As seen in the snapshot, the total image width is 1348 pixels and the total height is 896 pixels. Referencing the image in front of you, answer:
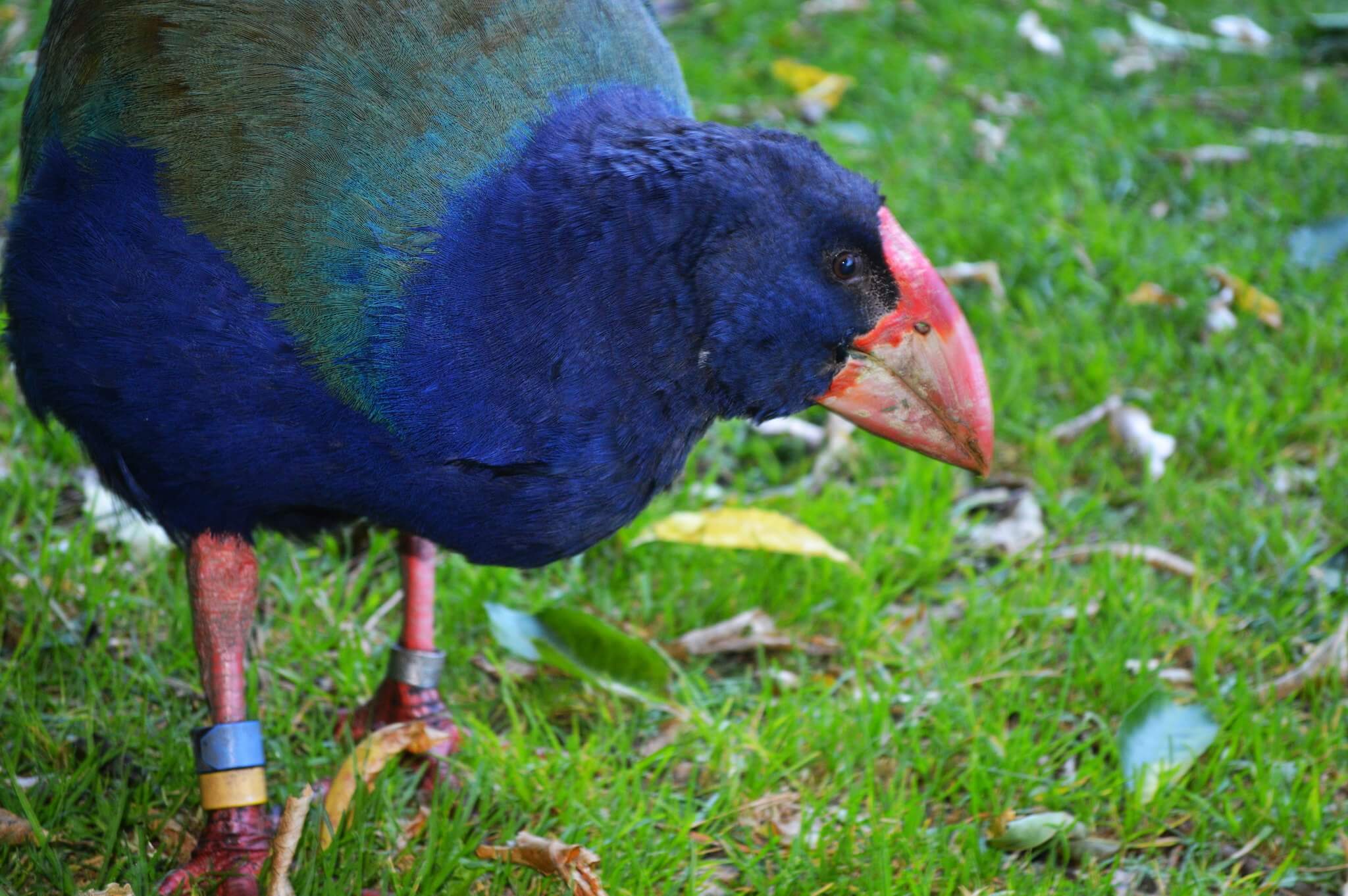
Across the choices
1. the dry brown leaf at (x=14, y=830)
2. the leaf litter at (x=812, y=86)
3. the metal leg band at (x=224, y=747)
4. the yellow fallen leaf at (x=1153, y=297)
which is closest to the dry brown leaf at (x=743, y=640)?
the metal leg band at (x=224, y=747)

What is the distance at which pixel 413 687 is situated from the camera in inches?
85.7

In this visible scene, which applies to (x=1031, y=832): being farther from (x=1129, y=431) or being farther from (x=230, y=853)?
(x=1129, y=431)

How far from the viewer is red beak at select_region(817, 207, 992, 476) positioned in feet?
5.78

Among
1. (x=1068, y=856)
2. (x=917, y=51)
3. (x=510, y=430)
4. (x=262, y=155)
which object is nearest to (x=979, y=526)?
(x=1068, y=856)

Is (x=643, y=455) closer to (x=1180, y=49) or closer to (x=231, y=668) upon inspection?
(x=231, y=668)

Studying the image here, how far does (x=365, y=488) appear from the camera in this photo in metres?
1.69

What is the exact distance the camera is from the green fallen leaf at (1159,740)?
211 centimetres

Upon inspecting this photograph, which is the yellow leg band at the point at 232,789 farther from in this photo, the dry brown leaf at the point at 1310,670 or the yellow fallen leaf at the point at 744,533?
the dry brown leaf at the point at 1310,670

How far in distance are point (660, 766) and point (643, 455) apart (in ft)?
2.29

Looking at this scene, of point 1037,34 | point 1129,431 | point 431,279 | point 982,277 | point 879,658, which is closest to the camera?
point 431,279

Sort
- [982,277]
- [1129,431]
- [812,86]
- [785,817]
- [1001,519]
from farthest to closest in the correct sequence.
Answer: [812,86] → [982,277] → [1129,431] → [1001,519] → [785,817]

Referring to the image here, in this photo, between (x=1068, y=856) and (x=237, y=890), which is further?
(x=1068, y=856)

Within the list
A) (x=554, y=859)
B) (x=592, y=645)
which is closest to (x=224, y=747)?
(x=554, y=859)

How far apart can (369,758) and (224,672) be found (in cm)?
23
